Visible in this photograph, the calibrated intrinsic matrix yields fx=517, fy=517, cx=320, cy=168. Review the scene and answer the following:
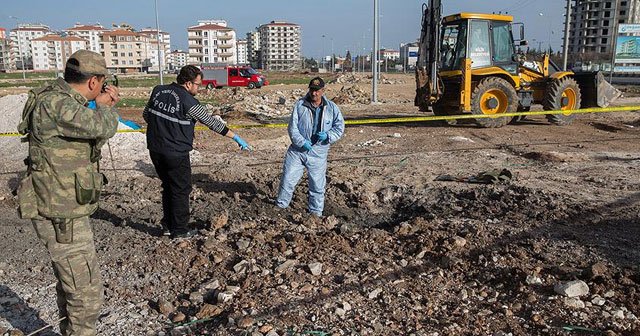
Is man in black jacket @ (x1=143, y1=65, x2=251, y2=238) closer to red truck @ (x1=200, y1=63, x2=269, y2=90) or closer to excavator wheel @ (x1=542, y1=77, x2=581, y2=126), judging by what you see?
excavator wheel @ (x1=542, y1=77, x2=581, y2=126)

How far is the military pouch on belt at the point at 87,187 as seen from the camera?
3.00 m

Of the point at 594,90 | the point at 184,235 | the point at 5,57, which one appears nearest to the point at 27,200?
the point at 184,235

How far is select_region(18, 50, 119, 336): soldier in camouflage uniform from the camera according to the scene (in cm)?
289

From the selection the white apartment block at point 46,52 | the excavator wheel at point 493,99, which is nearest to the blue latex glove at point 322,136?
the excavator wheel at point 493,99

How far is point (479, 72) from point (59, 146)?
11.4 meters

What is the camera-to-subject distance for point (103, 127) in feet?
9.70

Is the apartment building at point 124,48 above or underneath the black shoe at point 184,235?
above

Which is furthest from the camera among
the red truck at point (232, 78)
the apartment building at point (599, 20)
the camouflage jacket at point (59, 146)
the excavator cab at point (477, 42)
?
the apartment building at point (599, 20)

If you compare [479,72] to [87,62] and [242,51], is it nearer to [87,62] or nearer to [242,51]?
[87,62]

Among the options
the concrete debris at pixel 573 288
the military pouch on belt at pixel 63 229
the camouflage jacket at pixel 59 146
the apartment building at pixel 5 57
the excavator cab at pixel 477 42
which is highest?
the apartment building at pixel 5 57

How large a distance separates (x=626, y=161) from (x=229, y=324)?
7.79 metres

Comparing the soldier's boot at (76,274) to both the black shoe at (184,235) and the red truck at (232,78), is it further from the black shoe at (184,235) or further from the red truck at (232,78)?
the red truck at (232,78)

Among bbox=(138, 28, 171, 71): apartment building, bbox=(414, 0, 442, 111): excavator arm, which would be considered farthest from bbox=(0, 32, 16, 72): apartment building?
bbox=(414, 0, 442, 111): excavator arm

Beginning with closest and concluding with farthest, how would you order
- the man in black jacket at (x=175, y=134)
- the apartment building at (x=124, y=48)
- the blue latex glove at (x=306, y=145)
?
the man in black jacket at (x=175, y=134), the blue latex glove at (x=306, y=145), the apartment building at (x=124, y=48)
